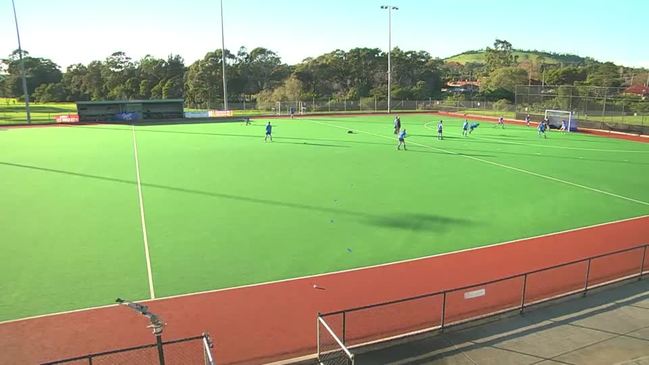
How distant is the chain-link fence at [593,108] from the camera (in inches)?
1876

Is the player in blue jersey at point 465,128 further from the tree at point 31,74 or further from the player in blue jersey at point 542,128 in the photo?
the tree at point 31,74

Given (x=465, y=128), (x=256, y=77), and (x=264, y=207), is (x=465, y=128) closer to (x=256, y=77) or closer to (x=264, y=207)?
(x=264, y=207)

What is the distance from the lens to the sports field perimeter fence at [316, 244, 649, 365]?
9219 mm

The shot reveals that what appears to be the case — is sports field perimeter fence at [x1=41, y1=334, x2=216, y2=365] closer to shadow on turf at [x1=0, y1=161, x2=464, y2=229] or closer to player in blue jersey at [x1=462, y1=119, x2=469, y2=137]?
shadow on turf at [x1=0, y1=161, x2=464, y2=229]

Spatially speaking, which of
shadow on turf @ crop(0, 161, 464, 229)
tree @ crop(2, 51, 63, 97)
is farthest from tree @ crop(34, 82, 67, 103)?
shadow on turf @ crop(0, 161, 464, 229)

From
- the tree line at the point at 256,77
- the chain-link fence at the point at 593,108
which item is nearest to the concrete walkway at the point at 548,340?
the chain-link fence at the point at 593,108

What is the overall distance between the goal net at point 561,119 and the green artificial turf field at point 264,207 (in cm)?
1313

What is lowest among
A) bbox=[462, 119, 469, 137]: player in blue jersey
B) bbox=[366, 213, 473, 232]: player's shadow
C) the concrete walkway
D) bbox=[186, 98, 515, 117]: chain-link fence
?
the concrete walkway

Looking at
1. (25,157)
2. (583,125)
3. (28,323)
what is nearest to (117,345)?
(28,323)

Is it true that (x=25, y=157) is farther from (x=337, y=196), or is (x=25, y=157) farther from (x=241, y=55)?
(x=241, y=55)

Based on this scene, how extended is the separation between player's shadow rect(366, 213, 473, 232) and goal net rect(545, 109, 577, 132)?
121 feet

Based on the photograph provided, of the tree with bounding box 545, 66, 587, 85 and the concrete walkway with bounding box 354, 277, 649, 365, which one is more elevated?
the tree with bounding box 545, 66, 587, 85

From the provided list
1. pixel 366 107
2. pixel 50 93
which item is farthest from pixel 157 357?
pixel 50 93

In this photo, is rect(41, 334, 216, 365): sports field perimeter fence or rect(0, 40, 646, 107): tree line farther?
rect(0, 40, 646, 107): tree line
